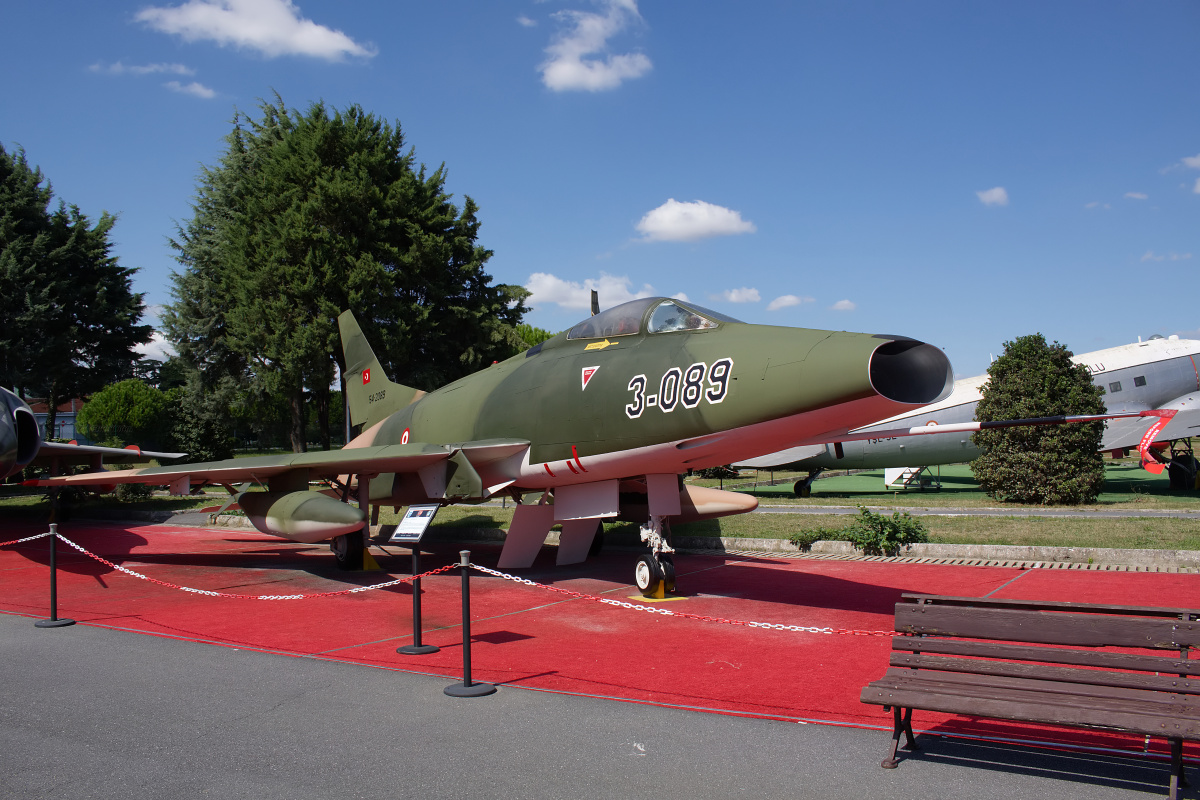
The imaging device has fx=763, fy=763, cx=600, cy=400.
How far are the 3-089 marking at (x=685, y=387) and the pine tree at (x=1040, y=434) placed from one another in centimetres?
1021

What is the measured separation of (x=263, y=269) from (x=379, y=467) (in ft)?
65.2

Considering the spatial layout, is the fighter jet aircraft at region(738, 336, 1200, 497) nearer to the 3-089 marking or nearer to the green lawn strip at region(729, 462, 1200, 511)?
the green lawn strip at region(729, 462, 1200, 511)

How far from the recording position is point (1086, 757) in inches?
153

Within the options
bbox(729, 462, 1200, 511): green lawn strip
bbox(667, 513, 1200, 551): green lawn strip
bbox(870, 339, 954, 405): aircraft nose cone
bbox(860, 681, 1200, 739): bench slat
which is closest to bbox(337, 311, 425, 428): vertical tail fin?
bbox(667, 513, 1200, 551): green lawn strip

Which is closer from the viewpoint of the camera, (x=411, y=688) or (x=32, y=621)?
(x=411, y=688)

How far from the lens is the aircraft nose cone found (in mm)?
6195

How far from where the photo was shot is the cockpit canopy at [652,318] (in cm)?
823

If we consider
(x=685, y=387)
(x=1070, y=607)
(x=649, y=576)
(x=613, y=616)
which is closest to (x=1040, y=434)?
(x=649, y=576)

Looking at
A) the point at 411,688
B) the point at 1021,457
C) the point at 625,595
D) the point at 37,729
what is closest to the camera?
the point at 37,729

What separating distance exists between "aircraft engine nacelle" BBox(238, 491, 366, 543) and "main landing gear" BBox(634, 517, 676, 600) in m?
3.78

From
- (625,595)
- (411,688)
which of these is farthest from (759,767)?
(625,595)

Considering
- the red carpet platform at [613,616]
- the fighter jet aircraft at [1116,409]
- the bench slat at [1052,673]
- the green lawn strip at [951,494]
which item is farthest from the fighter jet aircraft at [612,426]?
the fighter jet aircraft at [1116,409]

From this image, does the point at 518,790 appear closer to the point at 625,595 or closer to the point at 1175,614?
the point at 1175,614

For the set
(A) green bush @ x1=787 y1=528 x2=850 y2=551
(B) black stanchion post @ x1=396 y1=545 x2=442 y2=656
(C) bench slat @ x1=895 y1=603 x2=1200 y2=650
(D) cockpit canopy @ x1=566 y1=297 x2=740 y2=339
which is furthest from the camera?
(A) green bush @ x1=787 y1=528 x2=850 y2=551
